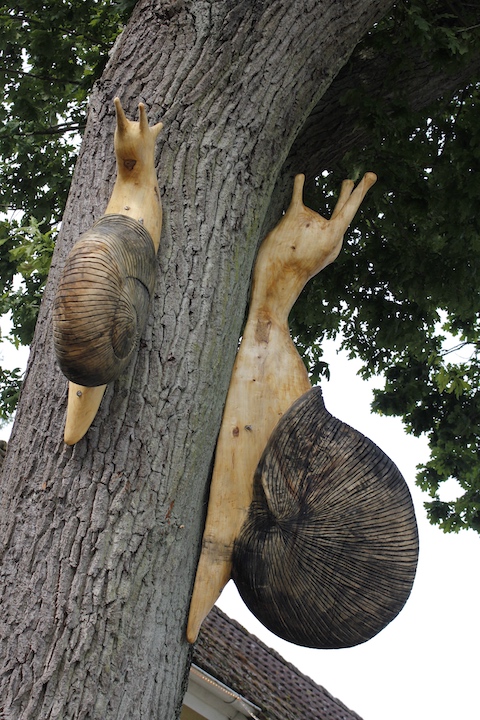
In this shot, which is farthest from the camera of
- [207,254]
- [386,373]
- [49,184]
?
[386,373]

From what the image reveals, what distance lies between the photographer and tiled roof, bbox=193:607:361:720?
23.4ft

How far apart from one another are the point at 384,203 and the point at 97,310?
335cm

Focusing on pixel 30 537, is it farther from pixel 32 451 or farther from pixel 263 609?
pixel 263 609

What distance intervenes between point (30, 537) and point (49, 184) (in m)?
4.76

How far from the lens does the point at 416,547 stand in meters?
2.44

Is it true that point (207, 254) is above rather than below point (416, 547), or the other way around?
above

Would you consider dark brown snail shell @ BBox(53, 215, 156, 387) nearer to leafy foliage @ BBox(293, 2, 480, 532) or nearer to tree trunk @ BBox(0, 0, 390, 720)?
tree trunk @ BBox(0, 0, 390, 720)

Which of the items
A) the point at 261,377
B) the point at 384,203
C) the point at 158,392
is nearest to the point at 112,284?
the point at 158,392

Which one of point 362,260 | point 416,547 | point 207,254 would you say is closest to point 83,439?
point 207,254

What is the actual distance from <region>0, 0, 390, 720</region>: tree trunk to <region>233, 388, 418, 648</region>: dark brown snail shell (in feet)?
0.69

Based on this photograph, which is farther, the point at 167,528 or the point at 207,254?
the point at 207,254

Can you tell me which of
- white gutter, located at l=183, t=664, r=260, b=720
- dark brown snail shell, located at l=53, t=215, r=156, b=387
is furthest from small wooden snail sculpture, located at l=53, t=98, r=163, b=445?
white gutter, located at l=183, t=664, r=260, b=720

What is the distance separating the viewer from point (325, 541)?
237 centimetres

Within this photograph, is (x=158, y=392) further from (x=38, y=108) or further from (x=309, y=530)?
(x=38, y=108)
